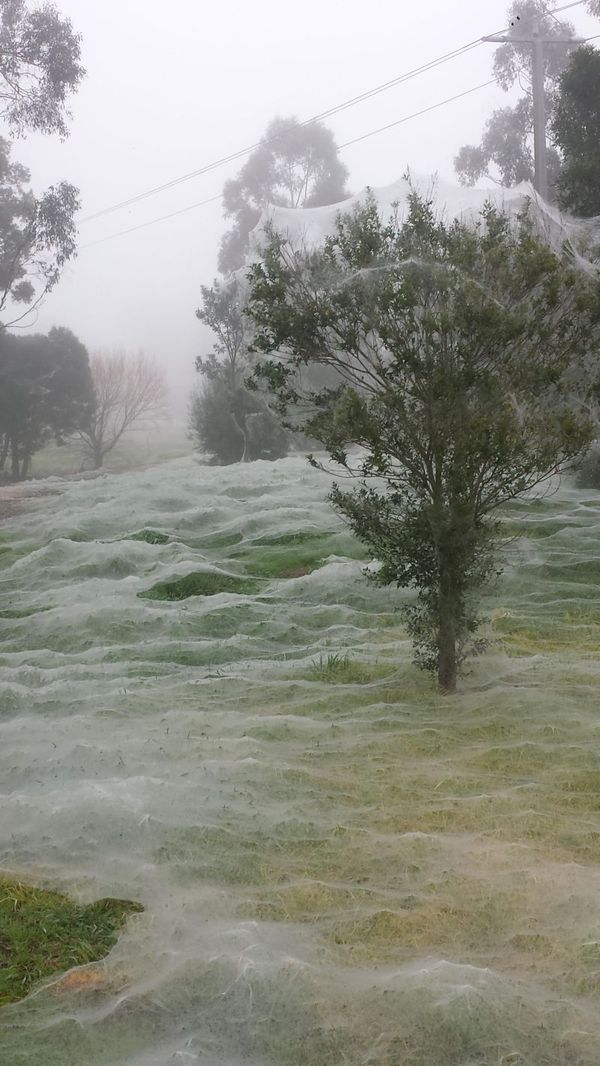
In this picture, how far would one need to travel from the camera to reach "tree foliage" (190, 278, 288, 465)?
23609 mm

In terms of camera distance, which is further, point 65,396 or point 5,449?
point 65,396

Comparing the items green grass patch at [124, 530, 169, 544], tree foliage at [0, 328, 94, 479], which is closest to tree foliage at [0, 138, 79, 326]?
tree foliage at [0, 328, 94, 479]

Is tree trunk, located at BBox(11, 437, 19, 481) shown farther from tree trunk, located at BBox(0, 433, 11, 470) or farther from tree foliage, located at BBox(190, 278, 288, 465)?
tree foliage, located at BBox(190, 278, 288, 465)

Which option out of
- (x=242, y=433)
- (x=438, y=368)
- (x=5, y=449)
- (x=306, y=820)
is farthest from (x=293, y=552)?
(x=5, y=449)

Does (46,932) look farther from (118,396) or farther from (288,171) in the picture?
(288,171)

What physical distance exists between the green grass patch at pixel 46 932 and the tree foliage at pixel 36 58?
19.9 metres

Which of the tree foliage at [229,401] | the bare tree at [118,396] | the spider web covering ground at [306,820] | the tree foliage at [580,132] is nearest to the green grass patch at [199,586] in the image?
the spider web covering ground at [306,820]

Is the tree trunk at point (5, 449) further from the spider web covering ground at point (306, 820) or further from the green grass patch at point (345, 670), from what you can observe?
the green grass patch at point (345, 670)

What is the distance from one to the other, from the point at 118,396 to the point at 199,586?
59.8 feet

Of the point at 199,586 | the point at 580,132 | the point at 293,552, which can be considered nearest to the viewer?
the point at 199,586

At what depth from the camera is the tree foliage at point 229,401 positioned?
77.5 feet

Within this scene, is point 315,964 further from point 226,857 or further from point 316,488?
point 316,488

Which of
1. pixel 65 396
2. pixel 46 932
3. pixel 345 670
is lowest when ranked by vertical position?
pixel 46 932

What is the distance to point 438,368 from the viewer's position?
5.82 m
